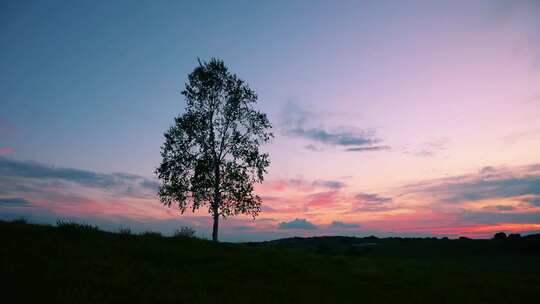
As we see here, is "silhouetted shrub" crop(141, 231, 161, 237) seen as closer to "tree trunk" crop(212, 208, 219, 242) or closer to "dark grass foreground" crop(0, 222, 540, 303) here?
"dark grass foreground" crop(0, 222, 540, 303)

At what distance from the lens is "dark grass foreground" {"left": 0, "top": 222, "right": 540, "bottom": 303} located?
1300cm

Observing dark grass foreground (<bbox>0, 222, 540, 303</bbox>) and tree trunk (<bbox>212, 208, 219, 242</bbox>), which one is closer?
dark grass foreground (<bbox>0, 222, 540, 303</bbox>)

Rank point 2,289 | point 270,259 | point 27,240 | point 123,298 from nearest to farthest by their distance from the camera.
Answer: point 2,289 → point 123,298 → point 27,240 → point 270,259

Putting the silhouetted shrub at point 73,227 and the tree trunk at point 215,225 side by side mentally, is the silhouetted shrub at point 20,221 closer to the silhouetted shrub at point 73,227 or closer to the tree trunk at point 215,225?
the silhouetted shrub at point 73,227

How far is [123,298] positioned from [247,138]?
1034 inches

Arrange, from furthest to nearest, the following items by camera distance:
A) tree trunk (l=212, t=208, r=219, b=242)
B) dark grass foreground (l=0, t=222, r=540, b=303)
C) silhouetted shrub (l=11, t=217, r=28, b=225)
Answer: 1. tree trunk (l=212, t=208, r=219, b=242)
2. silhouetted shrub (l=11, t=217, r=28, b=225)
3. dark grass foreground (l=0, t=222, r=540, b=303)

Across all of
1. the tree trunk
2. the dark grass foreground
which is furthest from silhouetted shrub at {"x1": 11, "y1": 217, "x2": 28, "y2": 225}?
the tree trunk

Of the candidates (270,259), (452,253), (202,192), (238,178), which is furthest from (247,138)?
(452,253)

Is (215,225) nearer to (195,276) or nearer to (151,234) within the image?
(151,234)

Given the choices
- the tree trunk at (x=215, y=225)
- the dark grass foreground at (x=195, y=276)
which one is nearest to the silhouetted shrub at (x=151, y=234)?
the dark grass foreground at (x=195, y=276)

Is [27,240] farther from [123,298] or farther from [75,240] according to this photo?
[123,298]

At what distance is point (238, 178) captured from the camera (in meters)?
35.8

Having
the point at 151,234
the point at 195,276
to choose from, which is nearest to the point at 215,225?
the point at 151,234

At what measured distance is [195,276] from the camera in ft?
52.1
